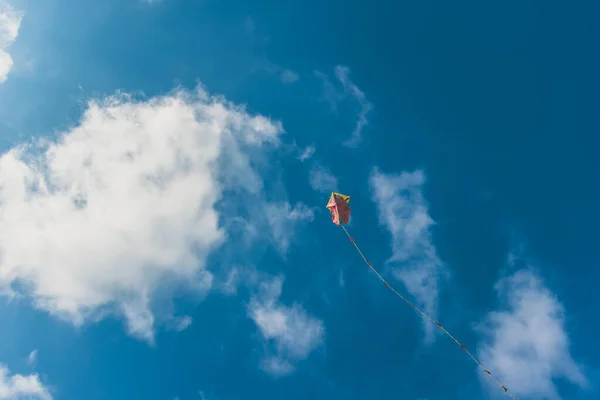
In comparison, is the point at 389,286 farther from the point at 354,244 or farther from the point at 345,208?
the point at 345,208

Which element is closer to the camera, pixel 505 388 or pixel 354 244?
pixel 505 388

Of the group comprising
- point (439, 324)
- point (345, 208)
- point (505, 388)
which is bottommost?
point (505, 388)

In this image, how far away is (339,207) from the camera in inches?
2643

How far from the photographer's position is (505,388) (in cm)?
6362

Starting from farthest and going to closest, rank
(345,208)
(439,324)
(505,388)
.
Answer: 1. (439,324)
2. (345,208)
3. (505,388)

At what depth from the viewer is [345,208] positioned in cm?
6850

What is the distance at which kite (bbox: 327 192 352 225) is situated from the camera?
219 feet

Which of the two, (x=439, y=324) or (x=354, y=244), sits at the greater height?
(x=354, y=244)

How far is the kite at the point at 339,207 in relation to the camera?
66812 mm

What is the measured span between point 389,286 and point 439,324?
11.1 m

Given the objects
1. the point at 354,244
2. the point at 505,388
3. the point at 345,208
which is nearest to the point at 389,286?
the point at 354,244

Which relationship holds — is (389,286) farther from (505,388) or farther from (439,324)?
(505,388)

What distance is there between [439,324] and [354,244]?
68.1 ft

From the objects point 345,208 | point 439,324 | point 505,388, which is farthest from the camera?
point 439,324
